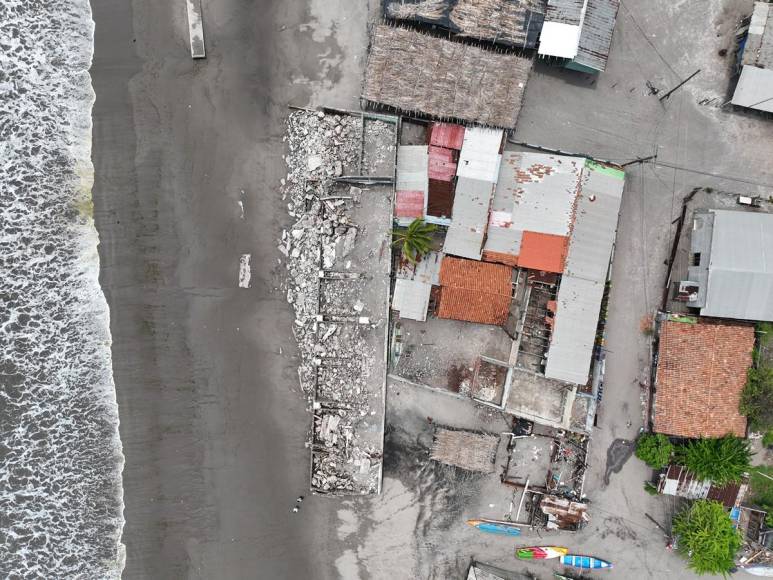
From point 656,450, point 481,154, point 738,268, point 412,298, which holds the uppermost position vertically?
point 481,154

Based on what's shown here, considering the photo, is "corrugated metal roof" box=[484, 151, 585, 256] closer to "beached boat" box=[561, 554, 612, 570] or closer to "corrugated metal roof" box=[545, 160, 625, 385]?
"corrugated metal roof" box=[545, 160, 625, 385]

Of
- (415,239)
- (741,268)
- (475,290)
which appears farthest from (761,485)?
(415,239)

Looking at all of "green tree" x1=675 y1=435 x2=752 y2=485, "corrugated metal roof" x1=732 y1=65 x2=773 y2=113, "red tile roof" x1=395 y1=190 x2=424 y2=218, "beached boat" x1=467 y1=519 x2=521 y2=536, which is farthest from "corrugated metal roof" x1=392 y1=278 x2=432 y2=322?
"corrugated metal roof" x1=732 y1=65 x2=773 y2=113

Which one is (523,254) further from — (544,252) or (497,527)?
(497,527)

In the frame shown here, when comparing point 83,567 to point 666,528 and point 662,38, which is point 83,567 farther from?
point 662,38

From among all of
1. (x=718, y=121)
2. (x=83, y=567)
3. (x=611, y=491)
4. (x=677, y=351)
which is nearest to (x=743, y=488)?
(x=611, y=491)

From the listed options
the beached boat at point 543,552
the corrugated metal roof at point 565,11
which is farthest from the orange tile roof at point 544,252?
the beached boat at point 543,552
